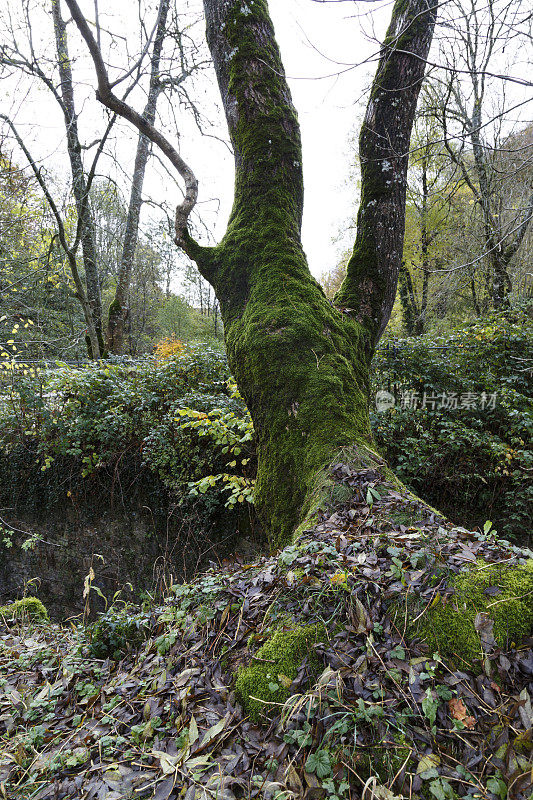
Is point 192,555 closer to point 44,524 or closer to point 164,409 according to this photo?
point 164,409

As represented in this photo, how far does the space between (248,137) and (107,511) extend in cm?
512

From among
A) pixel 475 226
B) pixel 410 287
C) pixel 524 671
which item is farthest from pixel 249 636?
pixel 410 287

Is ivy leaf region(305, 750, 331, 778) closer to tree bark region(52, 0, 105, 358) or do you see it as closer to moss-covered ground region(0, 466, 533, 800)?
moss-covered ground region(0, 466, 533, 800)

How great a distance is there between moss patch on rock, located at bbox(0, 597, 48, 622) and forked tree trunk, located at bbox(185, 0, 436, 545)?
9.23 feet

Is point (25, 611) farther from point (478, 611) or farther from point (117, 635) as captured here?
point (478, 611)

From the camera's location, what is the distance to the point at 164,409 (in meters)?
6.16

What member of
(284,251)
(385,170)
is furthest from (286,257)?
(385,170)

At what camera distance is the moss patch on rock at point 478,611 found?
141 centimetres

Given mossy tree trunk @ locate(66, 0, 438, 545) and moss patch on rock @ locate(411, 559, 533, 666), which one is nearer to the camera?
moss patch on rock @ locate(411, 559, 533, 666)

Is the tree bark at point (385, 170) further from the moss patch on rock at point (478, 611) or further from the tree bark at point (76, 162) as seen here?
the tree bark at point (76, 162)
